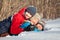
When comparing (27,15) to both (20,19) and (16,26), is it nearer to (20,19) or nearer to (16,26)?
(20,19)

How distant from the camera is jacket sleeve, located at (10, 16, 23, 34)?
3110 mm

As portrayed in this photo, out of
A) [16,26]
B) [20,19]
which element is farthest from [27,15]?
[16,26]

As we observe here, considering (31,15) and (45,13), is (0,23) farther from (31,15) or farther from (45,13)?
(45,13)

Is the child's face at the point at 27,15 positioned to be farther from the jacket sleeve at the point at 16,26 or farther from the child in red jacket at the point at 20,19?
the jacket sleeve at the point at 16,26

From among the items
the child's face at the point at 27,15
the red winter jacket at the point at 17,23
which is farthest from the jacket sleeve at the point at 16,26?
the child's face at the point at 27,15

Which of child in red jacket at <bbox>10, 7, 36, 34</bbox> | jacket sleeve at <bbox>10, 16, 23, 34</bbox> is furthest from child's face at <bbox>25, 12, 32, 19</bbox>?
jacket sleeve at <bbox>10, 16, 23, 34</bbox>

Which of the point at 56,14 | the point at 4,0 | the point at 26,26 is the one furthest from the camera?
the point at 56,14

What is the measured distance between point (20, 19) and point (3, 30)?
29 cm

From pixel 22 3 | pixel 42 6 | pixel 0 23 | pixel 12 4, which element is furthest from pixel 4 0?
pixel 0 23

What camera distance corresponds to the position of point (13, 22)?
3213 mm

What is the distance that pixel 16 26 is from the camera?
3.13m

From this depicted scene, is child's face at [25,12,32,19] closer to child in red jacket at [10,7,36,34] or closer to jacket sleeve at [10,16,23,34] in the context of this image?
child in red jacket at [10,7,36,34]

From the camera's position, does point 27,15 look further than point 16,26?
Yes

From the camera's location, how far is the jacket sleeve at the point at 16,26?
3.11 metres
